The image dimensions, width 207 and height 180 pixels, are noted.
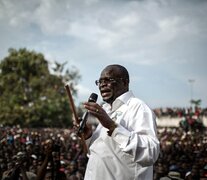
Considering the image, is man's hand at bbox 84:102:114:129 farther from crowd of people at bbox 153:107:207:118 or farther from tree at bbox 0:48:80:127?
tree at bbox 0:48:80:127

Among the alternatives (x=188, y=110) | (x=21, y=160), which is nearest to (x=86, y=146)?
(x=21, y=160)

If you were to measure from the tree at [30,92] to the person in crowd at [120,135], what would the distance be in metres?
41.6

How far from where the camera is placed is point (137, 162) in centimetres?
196

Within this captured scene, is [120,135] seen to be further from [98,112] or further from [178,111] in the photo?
[178,111]

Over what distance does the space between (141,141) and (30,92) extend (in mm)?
44934

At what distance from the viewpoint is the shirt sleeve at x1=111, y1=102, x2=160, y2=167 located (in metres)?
1.95

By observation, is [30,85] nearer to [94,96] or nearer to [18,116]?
[18,116]

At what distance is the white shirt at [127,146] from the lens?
77.2 inches

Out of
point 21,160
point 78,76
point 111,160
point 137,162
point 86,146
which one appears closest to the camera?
point 137,162

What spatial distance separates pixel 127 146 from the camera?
1.96 meters

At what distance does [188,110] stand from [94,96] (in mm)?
26781

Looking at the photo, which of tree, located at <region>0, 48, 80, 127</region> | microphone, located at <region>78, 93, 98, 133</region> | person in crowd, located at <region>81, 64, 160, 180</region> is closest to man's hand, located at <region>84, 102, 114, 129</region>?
person in crowd, located at <region>81, 64, 160, 180</region>

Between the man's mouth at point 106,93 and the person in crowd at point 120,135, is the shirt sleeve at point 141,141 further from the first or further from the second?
the man's mouth at point 106,93

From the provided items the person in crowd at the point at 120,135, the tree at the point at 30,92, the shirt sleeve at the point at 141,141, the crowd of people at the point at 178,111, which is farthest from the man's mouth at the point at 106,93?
the tree at the point at 30,92
